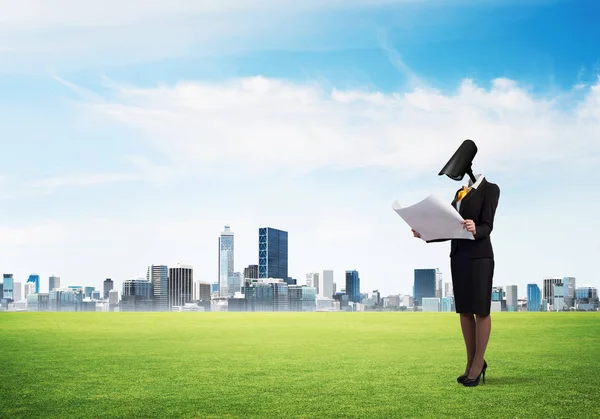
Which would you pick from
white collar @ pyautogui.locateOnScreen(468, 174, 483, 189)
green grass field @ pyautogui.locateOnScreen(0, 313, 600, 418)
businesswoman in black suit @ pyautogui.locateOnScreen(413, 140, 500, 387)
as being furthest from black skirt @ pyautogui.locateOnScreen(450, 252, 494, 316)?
green grass field @ pyautogui.locateOnScreen(0, 313, 600, 418)

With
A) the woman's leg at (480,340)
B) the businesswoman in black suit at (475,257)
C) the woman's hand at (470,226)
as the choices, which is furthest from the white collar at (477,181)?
the woman's leg at (480,340)

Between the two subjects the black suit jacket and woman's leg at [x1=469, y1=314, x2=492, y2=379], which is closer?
the black suit jacket

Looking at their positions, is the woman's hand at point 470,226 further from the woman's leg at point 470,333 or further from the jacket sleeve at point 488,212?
the woman's leg at point 470,333

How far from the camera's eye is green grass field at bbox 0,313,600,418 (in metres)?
5.98

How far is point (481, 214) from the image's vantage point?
275 inches

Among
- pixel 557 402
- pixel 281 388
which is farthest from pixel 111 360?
pixel 557 402

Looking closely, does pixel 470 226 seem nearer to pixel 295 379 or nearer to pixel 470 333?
pixel 470 333

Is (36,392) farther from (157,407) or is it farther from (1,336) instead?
(1,336)

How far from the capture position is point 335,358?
33.2 feet

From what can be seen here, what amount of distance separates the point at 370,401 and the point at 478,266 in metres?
1.84

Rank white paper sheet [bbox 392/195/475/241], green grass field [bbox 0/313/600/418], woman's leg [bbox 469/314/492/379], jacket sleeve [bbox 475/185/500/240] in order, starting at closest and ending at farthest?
green grass field [bbox 0/313/600/418]
white paper sheet [bbox 392/195/475/241]
jacket sleeve [bbox 475/185/500/240]
woman's leg [bbox 469/314/492/379]

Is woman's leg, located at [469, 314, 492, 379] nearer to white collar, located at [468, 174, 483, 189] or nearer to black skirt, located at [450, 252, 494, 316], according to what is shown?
black skirt, located at [450, 252, 494, 316]

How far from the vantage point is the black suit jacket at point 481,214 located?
6.93 m

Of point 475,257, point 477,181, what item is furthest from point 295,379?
point 477,181
